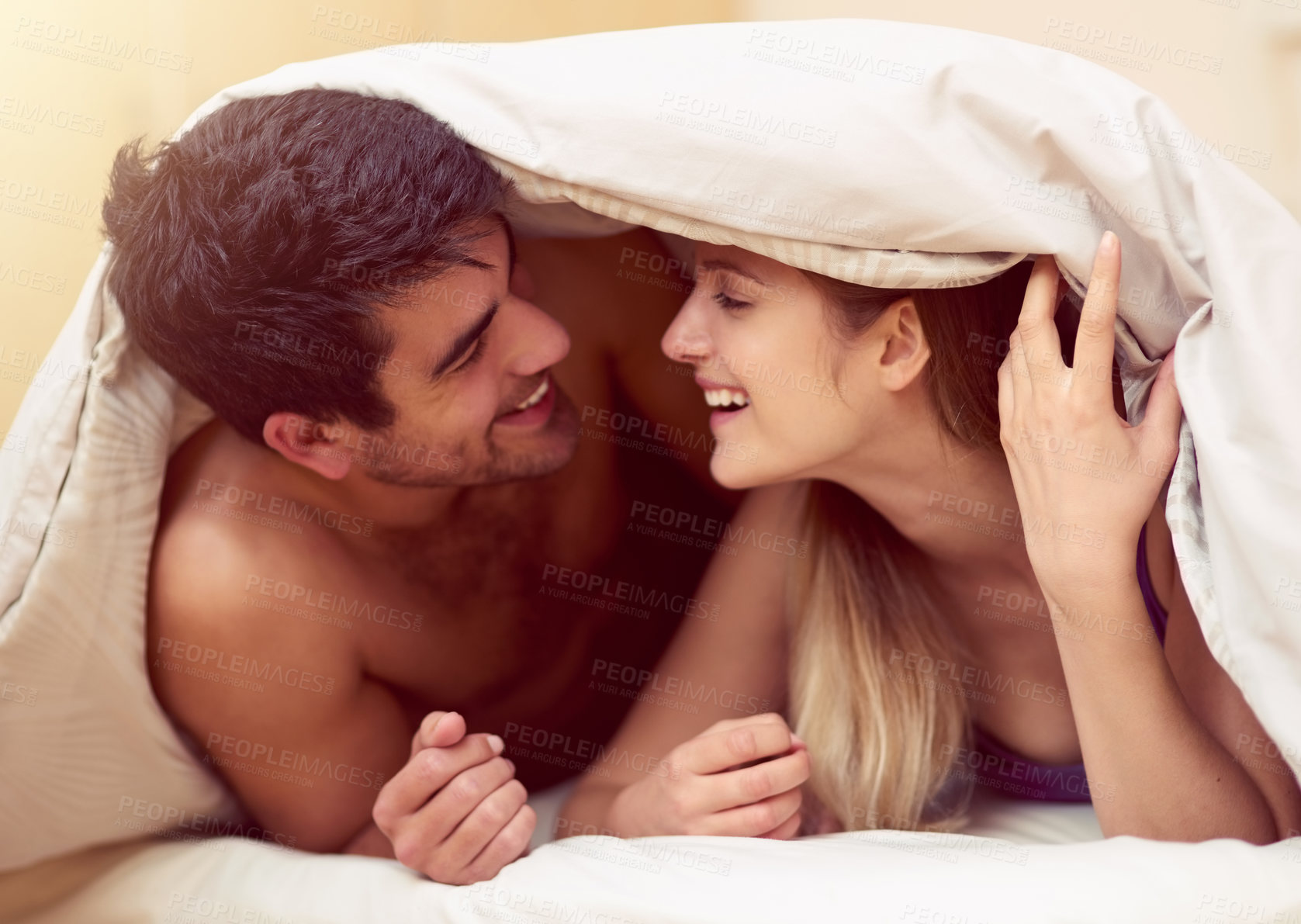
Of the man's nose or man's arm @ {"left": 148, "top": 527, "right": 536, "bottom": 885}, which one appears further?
the man's nose

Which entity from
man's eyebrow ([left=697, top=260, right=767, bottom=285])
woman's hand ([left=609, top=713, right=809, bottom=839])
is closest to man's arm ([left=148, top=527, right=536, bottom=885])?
woman's hand ([left=609, top=713, right=809, bottom=839])

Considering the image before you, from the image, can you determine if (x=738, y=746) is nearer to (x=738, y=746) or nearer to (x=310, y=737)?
(x=738, y=746)

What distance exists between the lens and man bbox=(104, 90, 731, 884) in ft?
2.71

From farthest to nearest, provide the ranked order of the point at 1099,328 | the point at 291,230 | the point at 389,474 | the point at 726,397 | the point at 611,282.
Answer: the point at 611,282
the point at 389,474
the point at 726,397
the point at 291,230
the point at 1099,328

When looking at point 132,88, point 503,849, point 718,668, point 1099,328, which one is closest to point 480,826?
point 503,849

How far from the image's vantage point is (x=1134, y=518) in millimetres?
729

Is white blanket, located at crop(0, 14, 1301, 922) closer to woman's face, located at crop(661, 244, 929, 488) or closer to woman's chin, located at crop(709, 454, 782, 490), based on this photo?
woman's face, located at crop(661, 244, 929, 488)

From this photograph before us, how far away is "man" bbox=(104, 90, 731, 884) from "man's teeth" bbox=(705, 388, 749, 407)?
0.54ft

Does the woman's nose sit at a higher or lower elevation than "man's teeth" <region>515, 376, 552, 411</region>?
higher

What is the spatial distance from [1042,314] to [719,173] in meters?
0.27

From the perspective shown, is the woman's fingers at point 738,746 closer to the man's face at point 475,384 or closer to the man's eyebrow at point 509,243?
the man's face at point 475,384

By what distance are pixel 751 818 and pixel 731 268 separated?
1.57ft

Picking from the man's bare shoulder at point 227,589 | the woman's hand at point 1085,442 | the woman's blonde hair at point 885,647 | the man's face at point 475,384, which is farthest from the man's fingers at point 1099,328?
the man's bare shoulder at point 227,589

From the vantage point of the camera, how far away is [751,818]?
0.85 meters
